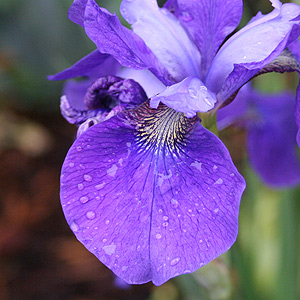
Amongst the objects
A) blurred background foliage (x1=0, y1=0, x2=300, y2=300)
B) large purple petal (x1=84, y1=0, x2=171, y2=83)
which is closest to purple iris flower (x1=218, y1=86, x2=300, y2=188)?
blurred background foliage (x1=0, y1=0, x2=300, y2=300)

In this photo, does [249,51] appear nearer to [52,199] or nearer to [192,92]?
[192,92]

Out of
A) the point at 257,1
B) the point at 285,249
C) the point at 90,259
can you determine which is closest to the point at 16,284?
the point at 90,259

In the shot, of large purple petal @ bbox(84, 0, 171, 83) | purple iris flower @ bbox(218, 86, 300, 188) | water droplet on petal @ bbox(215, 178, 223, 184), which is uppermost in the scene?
large purple petal @ bbox(84, 0, 171, 83)

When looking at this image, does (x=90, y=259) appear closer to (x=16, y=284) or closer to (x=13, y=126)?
(x=16, y=284)

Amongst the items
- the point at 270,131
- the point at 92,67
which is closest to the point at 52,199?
the point at 270,131

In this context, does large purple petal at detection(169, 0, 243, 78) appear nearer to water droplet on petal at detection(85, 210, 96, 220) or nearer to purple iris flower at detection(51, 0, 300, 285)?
purple iris flower at detection(51, 0, 300, 285)
